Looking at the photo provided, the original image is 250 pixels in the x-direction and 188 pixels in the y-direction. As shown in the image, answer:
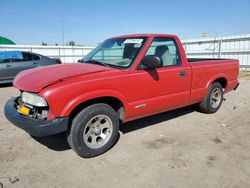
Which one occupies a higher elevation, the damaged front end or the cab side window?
the cab side window

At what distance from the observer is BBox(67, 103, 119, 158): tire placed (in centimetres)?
302

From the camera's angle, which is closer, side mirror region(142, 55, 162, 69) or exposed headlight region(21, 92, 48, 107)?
exposed headlight region(21, 92, 48, 107)

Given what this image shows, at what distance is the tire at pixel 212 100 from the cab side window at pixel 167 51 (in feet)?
4.64

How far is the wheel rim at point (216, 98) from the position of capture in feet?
17.5

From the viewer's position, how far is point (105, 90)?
123 inches

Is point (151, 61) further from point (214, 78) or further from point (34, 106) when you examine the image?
point (214, 78)

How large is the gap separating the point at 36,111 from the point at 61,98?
1.52 ft

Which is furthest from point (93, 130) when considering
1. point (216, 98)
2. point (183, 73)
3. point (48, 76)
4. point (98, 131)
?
point (216, 98)

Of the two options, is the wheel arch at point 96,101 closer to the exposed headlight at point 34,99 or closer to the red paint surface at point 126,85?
the red paint surface at point 126,85

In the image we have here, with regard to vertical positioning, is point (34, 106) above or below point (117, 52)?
below

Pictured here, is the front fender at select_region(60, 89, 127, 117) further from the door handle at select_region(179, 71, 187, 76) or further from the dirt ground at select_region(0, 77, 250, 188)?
the door handle at select_region(179, 71, 187, 76)

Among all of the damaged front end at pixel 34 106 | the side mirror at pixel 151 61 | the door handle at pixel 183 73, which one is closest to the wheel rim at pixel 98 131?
the damaged front end at pixel 34 106

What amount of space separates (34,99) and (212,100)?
433cm

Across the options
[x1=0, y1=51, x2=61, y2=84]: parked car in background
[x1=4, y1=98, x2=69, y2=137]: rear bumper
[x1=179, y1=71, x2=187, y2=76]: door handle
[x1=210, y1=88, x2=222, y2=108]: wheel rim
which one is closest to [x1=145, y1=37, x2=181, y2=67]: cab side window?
[x1=179, y1=71, x2=187, y2=76]: door handle
